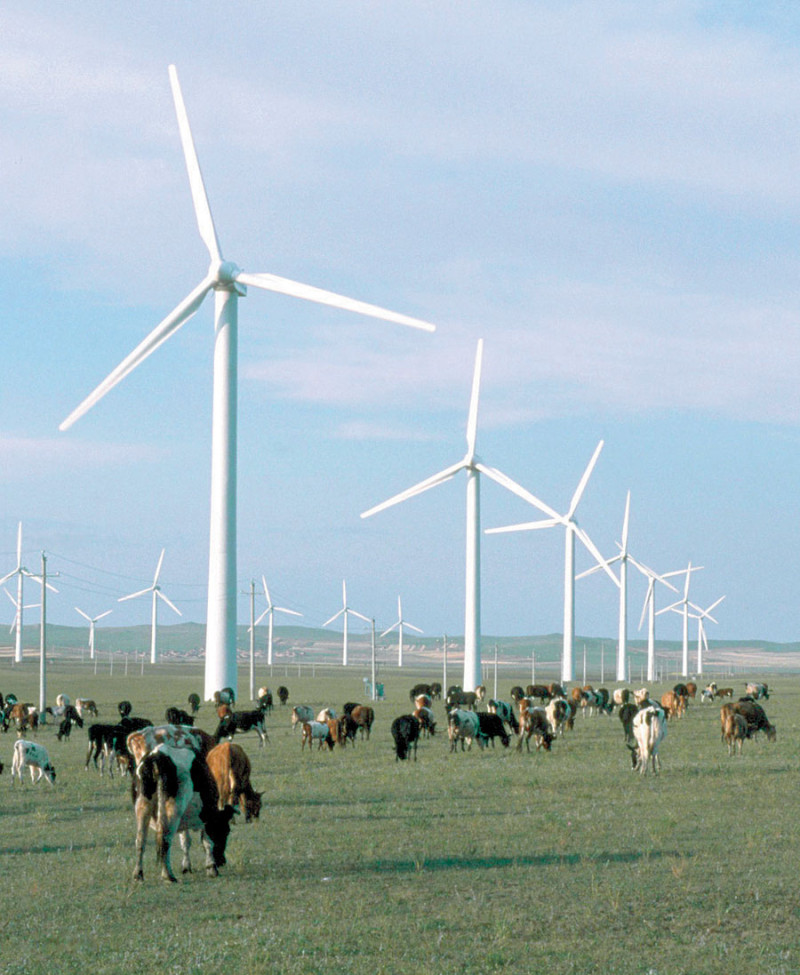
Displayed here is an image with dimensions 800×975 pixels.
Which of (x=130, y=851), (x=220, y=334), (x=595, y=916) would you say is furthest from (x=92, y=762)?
(x=220, y=334)

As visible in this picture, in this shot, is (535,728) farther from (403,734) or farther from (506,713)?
→ (506,713)

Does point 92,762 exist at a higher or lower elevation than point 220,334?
lower

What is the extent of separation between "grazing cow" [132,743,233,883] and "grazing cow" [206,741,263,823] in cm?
310

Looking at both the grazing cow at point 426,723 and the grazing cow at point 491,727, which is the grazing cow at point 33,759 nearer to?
the grazing cow at point 491,727

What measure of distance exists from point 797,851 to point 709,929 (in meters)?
5.16

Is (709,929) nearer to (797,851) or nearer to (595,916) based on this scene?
(595,916)

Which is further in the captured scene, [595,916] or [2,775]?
[2,775]

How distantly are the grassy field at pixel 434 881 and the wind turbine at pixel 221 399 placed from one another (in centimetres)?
3104

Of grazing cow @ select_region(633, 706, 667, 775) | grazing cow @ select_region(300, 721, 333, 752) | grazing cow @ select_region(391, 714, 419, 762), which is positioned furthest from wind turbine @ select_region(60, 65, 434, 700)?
grazing cow @ select_region(633, 706, 667, 775)

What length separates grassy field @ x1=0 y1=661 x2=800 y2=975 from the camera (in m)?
12.0

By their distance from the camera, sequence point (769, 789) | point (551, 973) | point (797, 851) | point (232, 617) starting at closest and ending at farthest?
point (551, 973), point (797, 851), point (769, 789), point (232, 617)

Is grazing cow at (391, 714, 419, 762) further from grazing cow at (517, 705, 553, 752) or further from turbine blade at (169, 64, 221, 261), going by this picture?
turbine blade at (169, 64, 221, 261)

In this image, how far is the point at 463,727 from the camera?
37094 millimetres

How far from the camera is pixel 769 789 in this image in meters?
25.2
